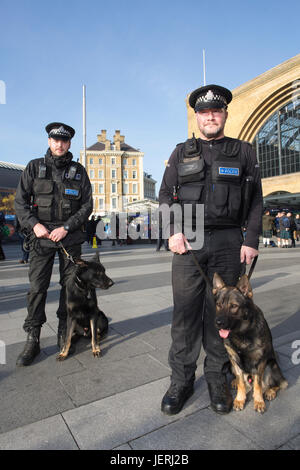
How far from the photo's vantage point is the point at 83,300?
9.69ft

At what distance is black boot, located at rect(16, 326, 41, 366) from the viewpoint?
9.13 ft

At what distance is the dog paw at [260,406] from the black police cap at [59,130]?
2.93 meters

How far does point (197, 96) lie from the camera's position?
2334 millimetres

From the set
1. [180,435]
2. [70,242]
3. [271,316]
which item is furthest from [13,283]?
[180,435]

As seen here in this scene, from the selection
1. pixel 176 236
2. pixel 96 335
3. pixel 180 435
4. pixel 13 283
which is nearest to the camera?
pixel 180 435

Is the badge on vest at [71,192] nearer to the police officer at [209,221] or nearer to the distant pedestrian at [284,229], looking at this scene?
the police officer at [209,221]

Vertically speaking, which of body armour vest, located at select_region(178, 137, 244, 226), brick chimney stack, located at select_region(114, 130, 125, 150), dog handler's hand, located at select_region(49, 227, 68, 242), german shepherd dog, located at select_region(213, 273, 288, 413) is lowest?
german shepherd dog, located at select_region(213, 273, 288, 413)

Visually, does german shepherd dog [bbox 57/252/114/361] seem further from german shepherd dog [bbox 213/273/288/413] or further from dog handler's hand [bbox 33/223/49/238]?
german shepherd dog [bbox 213/273/288/413]

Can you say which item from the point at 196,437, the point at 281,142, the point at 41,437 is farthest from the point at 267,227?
the point at 281,142

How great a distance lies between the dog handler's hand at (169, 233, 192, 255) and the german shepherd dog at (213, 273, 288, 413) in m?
0.30

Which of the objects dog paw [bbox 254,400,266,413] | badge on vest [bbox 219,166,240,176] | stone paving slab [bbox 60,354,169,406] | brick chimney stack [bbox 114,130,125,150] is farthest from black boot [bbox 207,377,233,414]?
brick chimney stack [bbox 114,130,125,150]

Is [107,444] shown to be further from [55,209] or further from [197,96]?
[197,96]

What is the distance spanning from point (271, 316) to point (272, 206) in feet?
96.2
